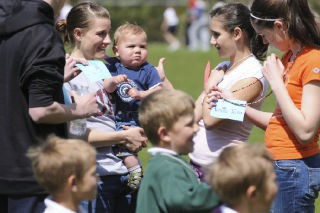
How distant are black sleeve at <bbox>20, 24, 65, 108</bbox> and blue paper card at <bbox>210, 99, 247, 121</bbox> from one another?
3.94ft

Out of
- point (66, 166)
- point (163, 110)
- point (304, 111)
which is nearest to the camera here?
point (66, 166)

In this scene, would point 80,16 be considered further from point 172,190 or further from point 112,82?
point 172,190

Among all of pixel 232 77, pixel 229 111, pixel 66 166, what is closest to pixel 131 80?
pixel 232 77

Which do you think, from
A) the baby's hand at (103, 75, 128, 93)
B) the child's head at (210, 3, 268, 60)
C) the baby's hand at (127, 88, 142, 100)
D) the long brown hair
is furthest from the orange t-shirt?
the long brown hair

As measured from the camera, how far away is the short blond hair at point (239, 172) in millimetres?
3010

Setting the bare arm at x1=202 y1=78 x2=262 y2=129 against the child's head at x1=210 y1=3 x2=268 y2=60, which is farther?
the child's head at x1=210 y1=3 x2=268 y2=60

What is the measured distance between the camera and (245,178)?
3.01 metres

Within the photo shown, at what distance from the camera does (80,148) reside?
10.8 feet

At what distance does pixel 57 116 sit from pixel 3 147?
372 mm

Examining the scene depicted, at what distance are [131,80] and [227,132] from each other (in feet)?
2.79

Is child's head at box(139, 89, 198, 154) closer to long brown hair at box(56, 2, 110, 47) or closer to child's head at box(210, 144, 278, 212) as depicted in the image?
child's head at box(210, 144, 278, 212)

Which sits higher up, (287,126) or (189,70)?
(287,126)

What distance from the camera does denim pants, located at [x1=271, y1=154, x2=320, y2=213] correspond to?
4062 millimetres

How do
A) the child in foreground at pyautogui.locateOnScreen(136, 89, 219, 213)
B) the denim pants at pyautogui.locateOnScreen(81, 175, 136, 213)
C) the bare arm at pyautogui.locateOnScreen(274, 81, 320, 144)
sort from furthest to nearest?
the denim pants at pyautogui.locateOnScreen(81, 175, 136, 213) → the bare arm at pyautogui.locateOnScreen(274, 81, 320, 144) → the child in foreground at pyautogui.locateOnScreen(136, 89, 219, 213)
